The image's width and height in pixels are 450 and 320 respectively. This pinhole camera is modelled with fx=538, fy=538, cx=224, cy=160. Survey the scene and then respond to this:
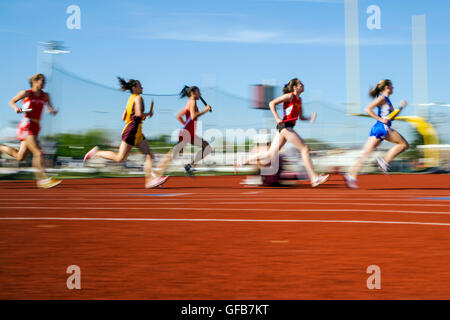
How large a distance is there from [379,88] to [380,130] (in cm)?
88

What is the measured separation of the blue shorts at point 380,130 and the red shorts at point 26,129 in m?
6.38

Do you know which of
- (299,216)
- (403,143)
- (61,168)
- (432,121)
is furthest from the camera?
(432,121)

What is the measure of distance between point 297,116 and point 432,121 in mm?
14266

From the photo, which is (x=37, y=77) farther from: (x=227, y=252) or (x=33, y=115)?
(x=227, y=252)

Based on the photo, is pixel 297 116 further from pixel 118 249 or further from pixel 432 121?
pixel 432 121

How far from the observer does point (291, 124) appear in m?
10.1

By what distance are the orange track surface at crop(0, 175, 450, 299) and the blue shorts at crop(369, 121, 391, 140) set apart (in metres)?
3.47

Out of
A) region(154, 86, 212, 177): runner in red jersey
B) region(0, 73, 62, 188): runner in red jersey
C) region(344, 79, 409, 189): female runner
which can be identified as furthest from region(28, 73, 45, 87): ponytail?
region(344, 79, 409, 189): female runner

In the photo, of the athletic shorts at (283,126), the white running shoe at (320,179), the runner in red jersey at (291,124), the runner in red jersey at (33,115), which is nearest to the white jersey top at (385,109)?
the runner in red jersey at (291,124)

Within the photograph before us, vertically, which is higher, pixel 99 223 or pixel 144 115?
pixel 144 115

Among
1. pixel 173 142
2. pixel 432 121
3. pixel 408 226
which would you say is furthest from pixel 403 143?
pixel 432 121

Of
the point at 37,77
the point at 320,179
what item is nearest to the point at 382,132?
the point at 320,179

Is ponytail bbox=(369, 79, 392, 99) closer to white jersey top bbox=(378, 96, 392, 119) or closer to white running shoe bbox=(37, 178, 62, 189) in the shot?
white jersey top bbox=(378, 96, 392, 119)

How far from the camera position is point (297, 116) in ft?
33.4
